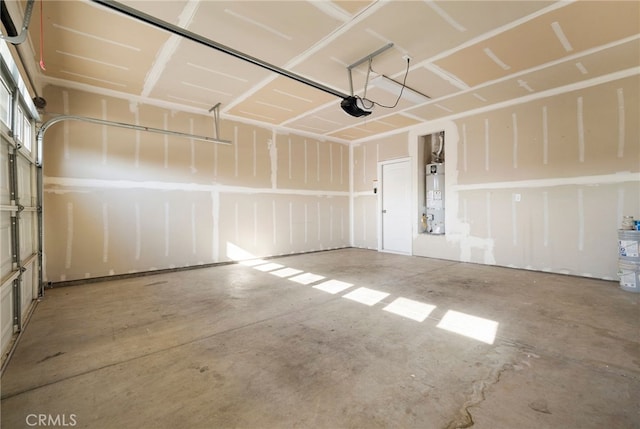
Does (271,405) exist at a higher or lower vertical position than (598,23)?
lower

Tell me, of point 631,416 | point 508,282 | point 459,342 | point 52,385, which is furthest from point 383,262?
point 52,385

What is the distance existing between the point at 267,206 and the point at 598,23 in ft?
18.2

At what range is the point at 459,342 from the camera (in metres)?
2.29

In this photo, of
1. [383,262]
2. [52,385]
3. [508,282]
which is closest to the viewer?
[52,385]

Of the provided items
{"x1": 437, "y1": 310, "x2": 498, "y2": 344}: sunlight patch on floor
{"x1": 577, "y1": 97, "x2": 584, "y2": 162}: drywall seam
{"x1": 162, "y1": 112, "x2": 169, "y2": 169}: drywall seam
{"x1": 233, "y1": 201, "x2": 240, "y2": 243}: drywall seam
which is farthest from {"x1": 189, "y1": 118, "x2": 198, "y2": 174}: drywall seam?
{"x1": 577, "y1": 97, "x2": 584, "y2": 162}: drywall seam

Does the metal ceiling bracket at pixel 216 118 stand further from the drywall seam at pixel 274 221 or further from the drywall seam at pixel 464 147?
the drywall seam at pixel 464 147

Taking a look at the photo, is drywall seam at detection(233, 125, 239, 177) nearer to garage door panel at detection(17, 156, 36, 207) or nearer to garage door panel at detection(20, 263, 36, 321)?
garage door panel at detection(17, 156, 36, 207)

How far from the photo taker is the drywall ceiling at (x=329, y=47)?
2582mm

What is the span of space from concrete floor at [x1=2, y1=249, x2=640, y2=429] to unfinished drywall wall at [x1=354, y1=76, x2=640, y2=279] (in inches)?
40.1

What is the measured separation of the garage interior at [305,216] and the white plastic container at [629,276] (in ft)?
0.09

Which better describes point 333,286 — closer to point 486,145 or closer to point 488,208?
point 488,208

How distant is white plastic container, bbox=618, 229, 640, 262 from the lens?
3576 millimetres

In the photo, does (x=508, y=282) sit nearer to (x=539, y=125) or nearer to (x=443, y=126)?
(x=539, y=125)

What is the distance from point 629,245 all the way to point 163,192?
6.94 m
